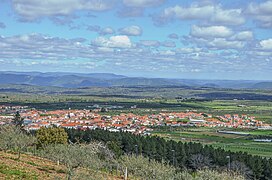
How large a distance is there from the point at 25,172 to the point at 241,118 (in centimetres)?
12663

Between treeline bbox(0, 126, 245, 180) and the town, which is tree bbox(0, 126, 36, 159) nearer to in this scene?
treeline bbox(0, 126, 245, 180)

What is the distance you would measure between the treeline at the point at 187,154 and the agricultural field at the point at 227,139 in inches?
816

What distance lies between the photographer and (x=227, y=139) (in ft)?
329

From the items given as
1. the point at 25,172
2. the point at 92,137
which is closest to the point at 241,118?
the point at 92,137

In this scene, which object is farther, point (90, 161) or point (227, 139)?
point (227, 139)

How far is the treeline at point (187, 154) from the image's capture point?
53875 mm

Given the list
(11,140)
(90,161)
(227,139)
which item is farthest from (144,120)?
(90,161)

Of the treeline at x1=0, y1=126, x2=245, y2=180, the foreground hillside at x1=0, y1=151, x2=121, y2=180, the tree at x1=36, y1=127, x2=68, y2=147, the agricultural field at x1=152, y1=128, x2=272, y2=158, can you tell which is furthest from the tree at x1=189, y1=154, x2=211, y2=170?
the foreground hillside at x1=0, y1=151, x2=121, y2=180

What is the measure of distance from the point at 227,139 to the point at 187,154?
40855 millimetres

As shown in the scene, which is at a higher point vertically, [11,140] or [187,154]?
[11,140]

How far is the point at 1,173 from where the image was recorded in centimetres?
2748

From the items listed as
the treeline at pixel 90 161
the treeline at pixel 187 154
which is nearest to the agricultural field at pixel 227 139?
the treeline at pixel 187 154

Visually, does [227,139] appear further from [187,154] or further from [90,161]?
[90,161]

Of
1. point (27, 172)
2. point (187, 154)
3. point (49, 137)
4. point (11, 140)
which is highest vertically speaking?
point (11, 140)
